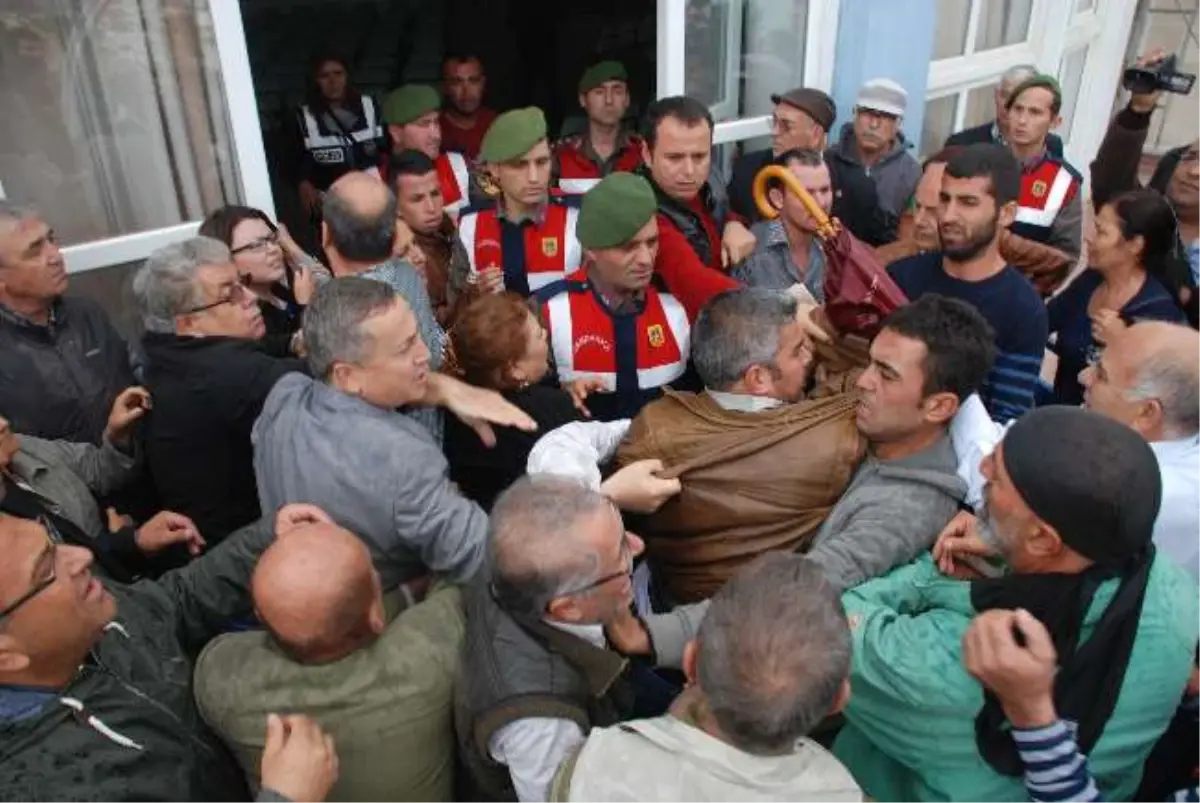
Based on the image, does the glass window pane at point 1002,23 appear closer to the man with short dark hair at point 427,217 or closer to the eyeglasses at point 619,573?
the man with short dark hair at point 427,217

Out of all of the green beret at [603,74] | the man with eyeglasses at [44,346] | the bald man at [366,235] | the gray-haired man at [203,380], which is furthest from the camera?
the green beret at [603,74]

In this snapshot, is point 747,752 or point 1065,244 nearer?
point 747,752

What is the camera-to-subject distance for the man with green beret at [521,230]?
3441mm

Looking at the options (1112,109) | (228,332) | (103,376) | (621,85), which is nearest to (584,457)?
(228,332)

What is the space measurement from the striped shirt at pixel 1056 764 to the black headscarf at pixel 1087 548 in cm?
5

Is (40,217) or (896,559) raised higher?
(40,217)

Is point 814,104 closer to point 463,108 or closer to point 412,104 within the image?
point 412,104

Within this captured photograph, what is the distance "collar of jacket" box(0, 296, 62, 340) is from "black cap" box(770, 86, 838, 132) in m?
3.21

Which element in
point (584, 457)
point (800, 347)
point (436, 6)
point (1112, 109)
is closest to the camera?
point (584, 457)

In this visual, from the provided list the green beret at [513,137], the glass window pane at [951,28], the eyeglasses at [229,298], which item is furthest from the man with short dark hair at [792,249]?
the glass window pane at [951,28]

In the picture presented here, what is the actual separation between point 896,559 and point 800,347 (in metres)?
0.63

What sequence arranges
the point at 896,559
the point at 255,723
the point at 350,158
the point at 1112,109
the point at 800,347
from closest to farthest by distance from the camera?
the point at 255,723 → the point at 896,559 → the point at 800,347 → the point at 350,158 → the point at 1112,109

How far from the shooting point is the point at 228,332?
250 centimetres

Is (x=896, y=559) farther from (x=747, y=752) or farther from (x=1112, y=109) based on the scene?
(x=1112, y=109)
